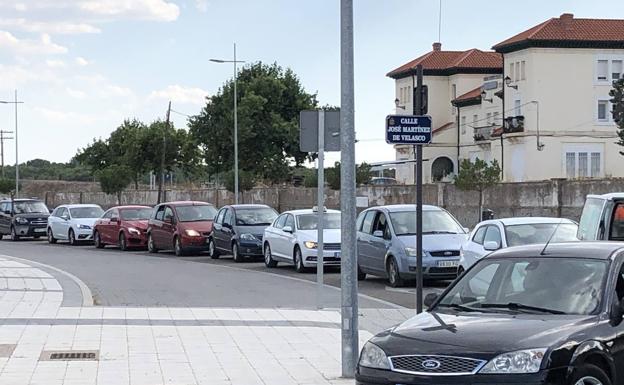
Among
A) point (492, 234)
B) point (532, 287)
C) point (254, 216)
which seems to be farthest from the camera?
point (254, 216)

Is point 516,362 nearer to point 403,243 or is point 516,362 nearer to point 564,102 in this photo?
point 403,243

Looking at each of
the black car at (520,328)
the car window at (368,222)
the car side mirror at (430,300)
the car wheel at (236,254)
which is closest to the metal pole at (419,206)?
the car side mirror at (430,300)

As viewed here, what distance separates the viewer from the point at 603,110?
7400 centimetres

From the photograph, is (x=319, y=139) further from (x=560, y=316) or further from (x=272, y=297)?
(x=560, y=316)

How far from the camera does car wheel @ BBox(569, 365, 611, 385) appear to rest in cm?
744

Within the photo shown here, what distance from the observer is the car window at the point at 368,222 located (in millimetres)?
23406

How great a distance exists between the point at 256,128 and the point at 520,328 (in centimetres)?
6532

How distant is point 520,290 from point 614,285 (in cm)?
73

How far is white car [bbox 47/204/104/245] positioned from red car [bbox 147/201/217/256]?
21.5 feet

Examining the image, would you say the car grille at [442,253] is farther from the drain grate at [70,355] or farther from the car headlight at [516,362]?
the car headlight at [516,362]

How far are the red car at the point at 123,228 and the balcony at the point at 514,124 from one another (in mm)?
40017

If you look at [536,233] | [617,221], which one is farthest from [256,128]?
[617,221]

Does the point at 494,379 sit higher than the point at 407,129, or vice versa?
the point at 407,129

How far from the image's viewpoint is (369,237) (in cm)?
2314
